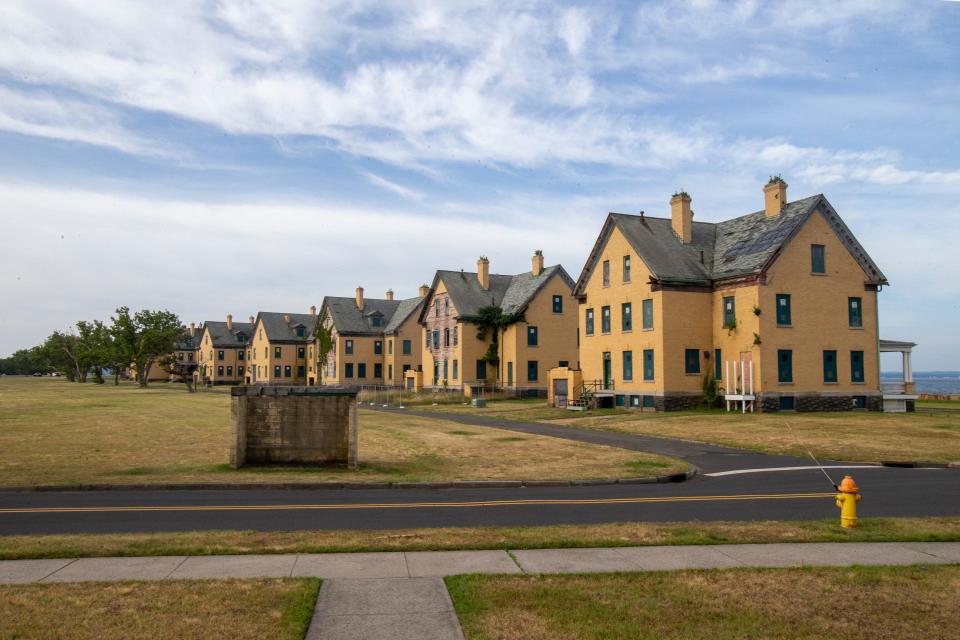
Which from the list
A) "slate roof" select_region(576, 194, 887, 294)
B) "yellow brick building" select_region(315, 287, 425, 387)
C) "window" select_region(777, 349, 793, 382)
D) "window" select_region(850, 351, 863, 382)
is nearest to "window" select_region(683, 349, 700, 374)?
"slate roof" select_region(576, 194, 887, 294)

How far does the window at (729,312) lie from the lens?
41.5 meters

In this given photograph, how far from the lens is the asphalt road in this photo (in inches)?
487

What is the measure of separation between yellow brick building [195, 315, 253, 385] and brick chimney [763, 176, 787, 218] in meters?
88.6

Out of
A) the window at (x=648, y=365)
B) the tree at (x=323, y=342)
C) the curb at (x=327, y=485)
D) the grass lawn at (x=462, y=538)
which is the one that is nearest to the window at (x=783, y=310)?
the window at (x=648, y=365)

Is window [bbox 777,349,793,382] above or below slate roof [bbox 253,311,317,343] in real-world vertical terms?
below

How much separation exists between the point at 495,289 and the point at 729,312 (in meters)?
28.3

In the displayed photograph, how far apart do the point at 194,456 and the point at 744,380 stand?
2954 centimetres

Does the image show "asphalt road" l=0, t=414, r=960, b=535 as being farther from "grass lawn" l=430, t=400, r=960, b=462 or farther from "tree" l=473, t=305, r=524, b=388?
"tree" l=473, t=305, r=524, b=388

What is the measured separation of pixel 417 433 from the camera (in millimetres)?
29156

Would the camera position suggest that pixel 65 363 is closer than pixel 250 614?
No

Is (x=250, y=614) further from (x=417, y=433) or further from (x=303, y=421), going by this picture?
(x=417, y=433)

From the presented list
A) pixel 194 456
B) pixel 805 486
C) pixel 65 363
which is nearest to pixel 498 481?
pixel 805 486

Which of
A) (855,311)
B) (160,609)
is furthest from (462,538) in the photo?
(855,311)

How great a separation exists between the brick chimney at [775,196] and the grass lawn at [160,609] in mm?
41655
